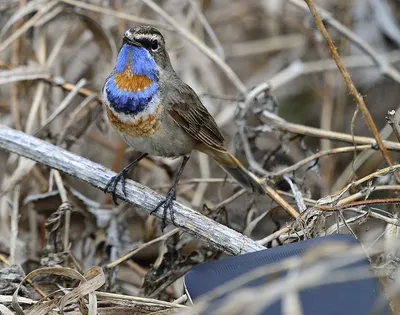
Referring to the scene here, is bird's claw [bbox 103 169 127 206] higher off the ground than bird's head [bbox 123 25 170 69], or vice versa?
bird's head [bbox 123 25 170 69]

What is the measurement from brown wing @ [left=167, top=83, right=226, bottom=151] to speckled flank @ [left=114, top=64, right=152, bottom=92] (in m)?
0.20

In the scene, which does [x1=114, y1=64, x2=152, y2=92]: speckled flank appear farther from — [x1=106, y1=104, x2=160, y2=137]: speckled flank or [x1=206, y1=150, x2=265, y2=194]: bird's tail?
[x1=206, y1=150, x2=265, y2=194]: bird's tail

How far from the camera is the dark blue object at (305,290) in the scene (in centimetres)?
250

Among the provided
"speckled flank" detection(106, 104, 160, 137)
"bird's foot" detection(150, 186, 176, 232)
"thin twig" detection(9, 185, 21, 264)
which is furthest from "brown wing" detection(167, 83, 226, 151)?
"thin twig" detection(9, 185, 21, 264)

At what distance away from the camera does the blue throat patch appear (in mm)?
3828

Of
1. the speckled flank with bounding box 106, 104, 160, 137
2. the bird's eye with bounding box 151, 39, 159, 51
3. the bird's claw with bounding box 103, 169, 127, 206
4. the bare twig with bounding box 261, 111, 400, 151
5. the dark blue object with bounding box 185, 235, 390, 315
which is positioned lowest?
the dark blue object with bounding box 185, 235, 390, 315

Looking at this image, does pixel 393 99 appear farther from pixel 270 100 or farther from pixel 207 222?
pixel 207 222

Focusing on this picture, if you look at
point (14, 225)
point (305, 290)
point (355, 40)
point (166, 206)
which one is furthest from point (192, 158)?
point (305, 290)

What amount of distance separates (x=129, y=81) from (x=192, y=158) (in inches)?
87.1

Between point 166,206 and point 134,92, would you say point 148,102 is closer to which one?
point 134,92

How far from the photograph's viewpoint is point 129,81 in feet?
12.7

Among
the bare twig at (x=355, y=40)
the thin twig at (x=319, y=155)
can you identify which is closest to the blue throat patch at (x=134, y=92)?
the thin twig at (x=319, y=155)

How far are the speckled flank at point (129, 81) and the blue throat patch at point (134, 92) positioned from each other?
12 mm

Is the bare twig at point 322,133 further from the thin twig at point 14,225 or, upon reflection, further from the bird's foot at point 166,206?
the thin twig at point 14,225
